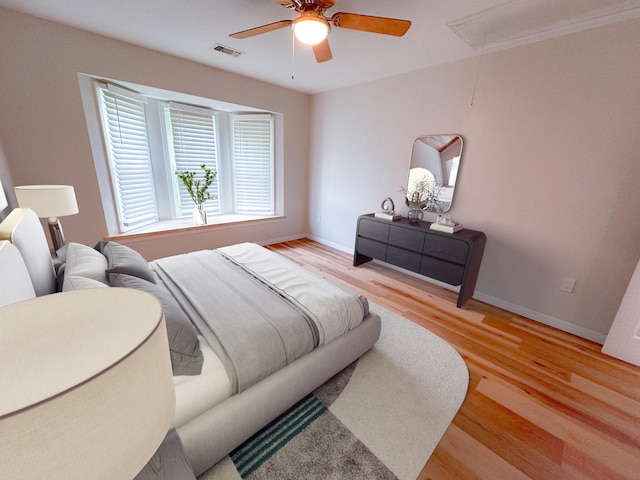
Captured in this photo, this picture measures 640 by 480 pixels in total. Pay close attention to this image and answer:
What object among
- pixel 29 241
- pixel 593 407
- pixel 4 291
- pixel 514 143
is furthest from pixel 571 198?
pixel 29 241

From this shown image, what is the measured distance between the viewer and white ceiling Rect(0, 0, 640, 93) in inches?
69.9

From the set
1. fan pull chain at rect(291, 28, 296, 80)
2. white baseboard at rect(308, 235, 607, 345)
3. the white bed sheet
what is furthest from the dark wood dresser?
the white bed sheet

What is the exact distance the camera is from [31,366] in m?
0.41

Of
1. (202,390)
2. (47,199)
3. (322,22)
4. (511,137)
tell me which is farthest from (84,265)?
(511,137)

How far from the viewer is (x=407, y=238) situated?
2.89 m

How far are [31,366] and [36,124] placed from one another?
2997mm

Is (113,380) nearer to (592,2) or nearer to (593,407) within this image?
(593,407)

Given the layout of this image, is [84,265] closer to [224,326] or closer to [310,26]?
[224,326]

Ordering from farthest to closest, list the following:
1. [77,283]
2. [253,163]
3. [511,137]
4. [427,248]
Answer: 1. [253,163]
2. [427,248]
3. [511,137]
4. [77,283]

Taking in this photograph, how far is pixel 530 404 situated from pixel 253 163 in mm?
4172

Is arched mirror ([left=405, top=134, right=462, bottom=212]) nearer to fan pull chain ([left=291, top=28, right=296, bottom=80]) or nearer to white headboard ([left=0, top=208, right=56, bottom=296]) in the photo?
fan pull chain ([left=291, top=28, right=296, bottom=80])

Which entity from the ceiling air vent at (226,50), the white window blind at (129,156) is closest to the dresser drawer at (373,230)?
the ceiling air vent at (226,50)

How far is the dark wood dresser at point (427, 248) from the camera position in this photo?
8.17ft

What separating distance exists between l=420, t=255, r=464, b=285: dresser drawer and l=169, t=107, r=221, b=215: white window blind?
331 centimetres
